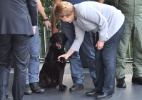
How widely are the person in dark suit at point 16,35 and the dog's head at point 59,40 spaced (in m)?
0.91

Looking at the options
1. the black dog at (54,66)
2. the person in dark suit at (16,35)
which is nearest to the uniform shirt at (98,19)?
the black dog at (54,66)

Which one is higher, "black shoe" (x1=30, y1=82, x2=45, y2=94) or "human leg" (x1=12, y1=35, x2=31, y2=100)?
"human leg" (x1=12, y1=35, x2=31, y2=100)

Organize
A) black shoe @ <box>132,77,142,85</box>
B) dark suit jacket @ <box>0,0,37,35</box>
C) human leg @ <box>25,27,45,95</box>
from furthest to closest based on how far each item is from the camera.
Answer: black shoe @ <box>132,77,142,85</box>
human leg @ <box>25,27,45,95</box>
dark suit jacket @ <box>0,0,37,35</box>

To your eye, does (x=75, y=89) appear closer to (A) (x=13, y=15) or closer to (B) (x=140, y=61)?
(B) (x=140, y=61)

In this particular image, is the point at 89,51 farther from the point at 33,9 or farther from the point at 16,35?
the point at 16,35

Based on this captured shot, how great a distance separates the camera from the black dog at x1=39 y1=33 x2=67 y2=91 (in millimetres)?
4910

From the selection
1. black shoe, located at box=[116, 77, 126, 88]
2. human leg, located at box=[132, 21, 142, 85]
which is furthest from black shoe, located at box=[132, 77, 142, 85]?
black shoe, located at box=[116, 77, 126, 88]

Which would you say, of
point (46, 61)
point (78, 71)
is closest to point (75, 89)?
point (78, 71)

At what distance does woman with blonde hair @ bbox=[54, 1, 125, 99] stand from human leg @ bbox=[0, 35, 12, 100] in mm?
793

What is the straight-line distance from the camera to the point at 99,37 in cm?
426

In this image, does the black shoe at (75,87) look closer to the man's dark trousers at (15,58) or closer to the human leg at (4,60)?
the man's dark trousers at (15,58)

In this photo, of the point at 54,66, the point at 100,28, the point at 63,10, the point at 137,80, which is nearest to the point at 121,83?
the point at 137,80

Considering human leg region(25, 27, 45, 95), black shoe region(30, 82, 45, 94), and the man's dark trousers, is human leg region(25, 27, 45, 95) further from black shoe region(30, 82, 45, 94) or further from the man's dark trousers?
the man's dark trousers

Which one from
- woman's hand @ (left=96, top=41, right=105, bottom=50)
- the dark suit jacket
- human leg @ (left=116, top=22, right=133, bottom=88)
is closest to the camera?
the dark suit jacket
